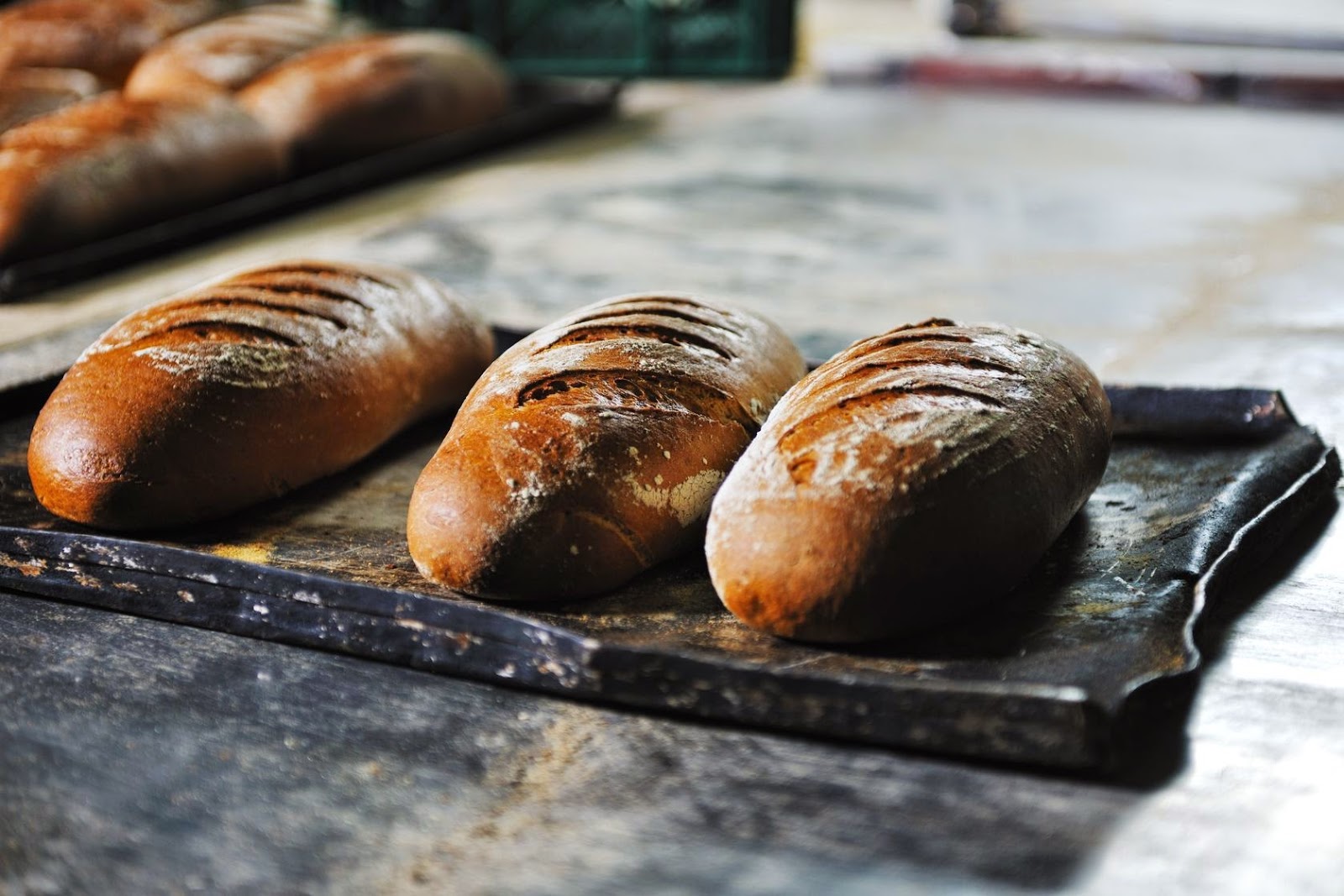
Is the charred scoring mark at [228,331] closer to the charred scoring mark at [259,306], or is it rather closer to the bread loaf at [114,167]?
the charred scoring mark at [259,306]

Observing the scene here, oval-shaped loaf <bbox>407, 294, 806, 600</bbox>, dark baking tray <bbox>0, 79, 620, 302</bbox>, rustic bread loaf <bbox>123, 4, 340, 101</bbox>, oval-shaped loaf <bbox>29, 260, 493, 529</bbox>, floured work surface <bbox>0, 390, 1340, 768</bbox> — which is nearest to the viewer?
floured work surface <bbox>0, 390, 1340, 768</bbox>

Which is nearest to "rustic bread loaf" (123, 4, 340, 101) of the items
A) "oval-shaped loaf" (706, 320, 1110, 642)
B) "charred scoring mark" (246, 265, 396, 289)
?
"charred scoring mark" (246, 265, 396, 289)

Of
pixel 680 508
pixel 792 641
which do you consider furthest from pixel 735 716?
pixel 680 508

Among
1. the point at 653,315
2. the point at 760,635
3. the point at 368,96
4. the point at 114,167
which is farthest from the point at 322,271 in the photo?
the point at 368,96

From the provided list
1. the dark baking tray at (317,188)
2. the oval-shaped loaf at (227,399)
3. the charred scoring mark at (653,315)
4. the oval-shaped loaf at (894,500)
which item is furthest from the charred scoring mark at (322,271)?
the dark baking tray at (317,188)

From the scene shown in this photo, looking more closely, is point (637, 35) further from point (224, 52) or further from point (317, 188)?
point (317, 188)

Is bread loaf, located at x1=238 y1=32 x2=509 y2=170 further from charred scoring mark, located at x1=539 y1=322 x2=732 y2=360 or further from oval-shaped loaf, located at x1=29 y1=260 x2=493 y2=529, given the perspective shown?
charred scoring mark, located at x1=539 y1=322 x2=732 y2=360
